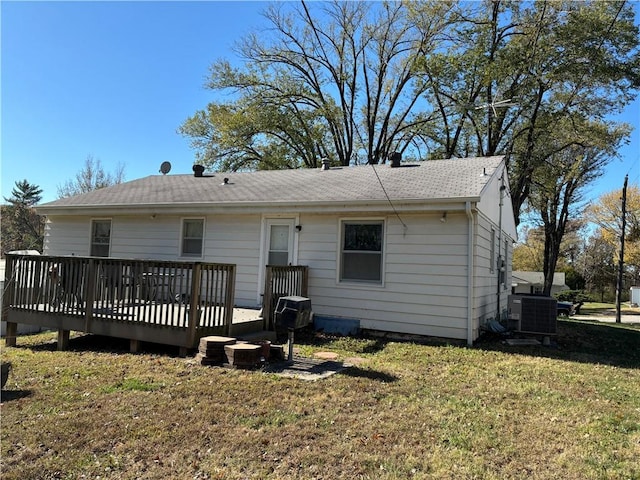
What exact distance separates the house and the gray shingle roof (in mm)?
37

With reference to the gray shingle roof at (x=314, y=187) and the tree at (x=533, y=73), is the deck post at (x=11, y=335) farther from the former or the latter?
the tree at (x=533, y=73)

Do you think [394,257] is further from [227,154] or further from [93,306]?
[227,154]

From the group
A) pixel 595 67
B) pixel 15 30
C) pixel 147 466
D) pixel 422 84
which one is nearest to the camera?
pixel 147 466

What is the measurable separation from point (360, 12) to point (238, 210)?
16996 millimetres

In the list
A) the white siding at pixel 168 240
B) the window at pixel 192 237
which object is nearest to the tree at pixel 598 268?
the white siding at pixel 168 240

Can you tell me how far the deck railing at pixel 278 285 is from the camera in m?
7.76

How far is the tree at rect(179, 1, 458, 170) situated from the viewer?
22000 mm

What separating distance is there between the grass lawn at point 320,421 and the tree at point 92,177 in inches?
1193

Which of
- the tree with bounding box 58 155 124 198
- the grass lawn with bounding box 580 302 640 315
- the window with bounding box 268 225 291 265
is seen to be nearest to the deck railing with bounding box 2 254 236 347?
the window with bounding box 268 225 291 265

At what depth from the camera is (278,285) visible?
8070mm

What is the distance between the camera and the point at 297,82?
23.5 meters

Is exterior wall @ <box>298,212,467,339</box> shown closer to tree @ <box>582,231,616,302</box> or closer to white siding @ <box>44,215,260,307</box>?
white siding @ <box>44,215,260,307</box>

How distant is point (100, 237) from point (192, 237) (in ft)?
10.4

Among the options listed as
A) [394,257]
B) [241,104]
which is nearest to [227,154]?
[241,104]
